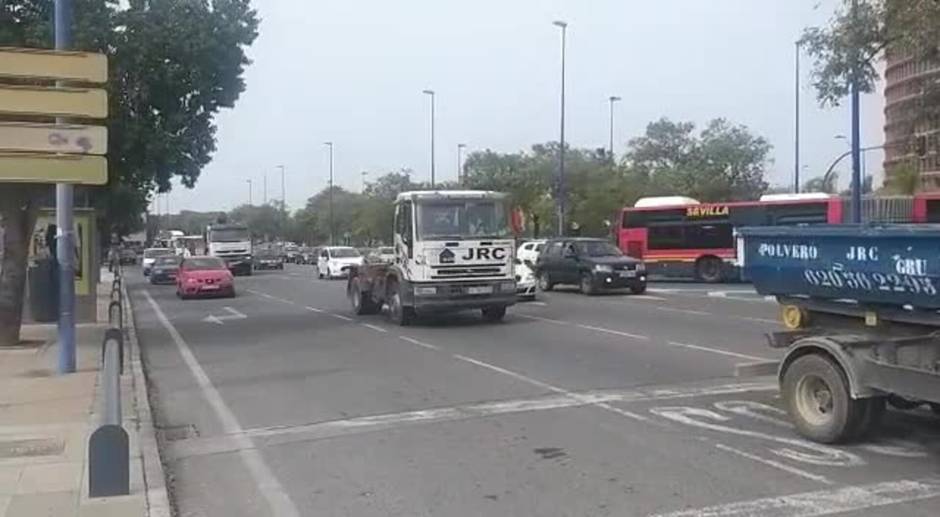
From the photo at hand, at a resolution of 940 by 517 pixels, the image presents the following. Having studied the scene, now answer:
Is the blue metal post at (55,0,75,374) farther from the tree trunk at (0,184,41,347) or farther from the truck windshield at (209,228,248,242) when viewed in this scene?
the truck windshield at (209,228,248,242)

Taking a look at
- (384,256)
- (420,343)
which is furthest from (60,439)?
(384,256)

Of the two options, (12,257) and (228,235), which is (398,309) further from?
(228,235)

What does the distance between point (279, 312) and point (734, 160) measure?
228 feet

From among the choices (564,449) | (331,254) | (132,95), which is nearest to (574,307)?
(132,95)

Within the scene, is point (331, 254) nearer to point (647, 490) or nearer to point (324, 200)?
point (647, 490)

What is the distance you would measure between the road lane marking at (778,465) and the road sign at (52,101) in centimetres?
902

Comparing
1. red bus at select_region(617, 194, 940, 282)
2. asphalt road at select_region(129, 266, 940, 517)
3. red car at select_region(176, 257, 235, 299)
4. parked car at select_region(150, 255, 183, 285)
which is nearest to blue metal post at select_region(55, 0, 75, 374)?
asphalt road at select_region(129, 266, 940, 517)

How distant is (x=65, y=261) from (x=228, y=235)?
4513cm

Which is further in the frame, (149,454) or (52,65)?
Answer: (52,65)

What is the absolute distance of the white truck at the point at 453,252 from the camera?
20188 millimetres

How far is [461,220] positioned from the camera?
20.4 meters

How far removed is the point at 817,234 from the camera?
9031mm

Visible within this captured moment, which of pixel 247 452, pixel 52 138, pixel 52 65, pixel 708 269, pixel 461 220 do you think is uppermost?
pixel 52 65

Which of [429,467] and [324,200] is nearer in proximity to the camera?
[429,467]
